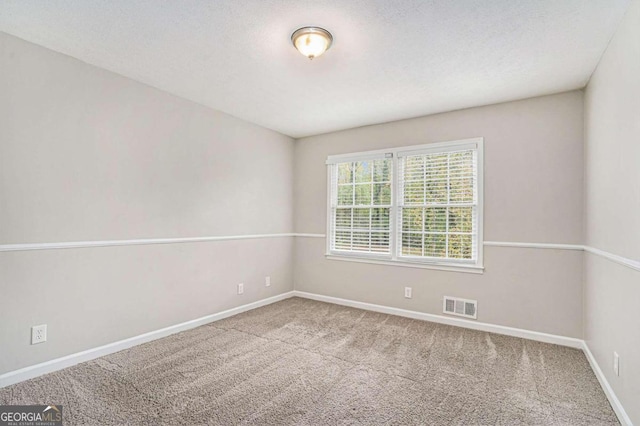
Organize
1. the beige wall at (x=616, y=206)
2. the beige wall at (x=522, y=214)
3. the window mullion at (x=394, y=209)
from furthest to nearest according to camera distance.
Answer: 1. the window mullion at (x=394, y=209)
2. the beige wall at (x=522, y=214)
3. the beige wall at (x=616, y=206)

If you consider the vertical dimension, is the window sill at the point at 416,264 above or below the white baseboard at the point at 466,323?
→ above

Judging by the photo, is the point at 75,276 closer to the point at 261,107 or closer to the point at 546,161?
the point at 261,107

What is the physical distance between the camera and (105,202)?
2.82 meters

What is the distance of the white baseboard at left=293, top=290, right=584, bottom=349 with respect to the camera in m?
3.13

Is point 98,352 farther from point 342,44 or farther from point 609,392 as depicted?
point 609,392

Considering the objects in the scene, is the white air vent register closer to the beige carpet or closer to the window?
the beige carpet

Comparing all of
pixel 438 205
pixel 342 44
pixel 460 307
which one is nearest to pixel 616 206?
pixel 438 205

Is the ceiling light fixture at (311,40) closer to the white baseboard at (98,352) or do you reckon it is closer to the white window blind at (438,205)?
the white window blind at (438,205)

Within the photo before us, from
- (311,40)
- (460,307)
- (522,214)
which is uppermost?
(311,40)

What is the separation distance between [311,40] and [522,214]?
2.76 meters

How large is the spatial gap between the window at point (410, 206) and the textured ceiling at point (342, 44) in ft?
2.56

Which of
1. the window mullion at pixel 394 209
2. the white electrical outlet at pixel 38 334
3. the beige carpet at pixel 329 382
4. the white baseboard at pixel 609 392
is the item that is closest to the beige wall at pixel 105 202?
the white electrical outlet at pixel 38 334

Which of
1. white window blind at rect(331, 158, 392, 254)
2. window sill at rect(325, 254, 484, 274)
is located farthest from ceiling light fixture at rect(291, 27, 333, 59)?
window sill at rect(325, 254, 484, 274)

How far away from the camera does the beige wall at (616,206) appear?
183 cm
